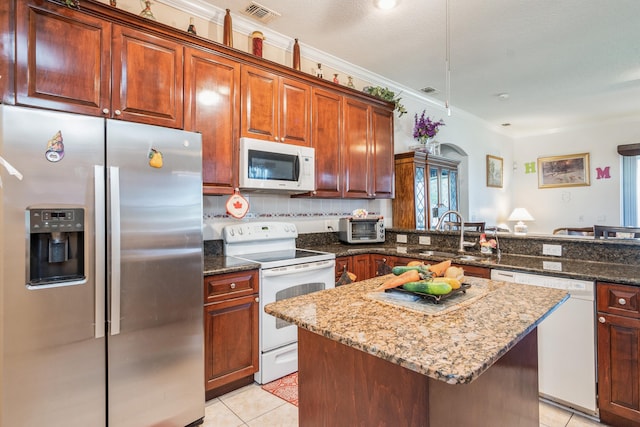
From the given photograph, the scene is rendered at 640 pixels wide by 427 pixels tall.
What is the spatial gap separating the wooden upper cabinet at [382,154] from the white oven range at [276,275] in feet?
4.08

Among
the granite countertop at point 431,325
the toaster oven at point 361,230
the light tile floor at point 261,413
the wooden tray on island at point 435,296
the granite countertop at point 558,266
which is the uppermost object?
the toaster oven at point 361,230

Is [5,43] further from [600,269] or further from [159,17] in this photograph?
[600,269]

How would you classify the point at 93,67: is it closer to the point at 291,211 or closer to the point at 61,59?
the point at 61,59

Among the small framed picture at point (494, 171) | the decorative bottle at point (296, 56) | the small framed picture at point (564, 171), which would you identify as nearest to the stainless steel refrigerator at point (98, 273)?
the decorative bottle at point (296, 56)

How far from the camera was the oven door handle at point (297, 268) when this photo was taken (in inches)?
91.4

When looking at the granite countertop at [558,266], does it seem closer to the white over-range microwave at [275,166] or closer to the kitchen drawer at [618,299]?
the kitchen drawer at [618,299]

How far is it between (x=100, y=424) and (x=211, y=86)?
2103 mm

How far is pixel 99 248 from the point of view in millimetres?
1562

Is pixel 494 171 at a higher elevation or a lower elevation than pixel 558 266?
higher

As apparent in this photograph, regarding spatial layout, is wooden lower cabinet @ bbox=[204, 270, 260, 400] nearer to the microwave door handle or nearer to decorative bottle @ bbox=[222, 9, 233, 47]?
the microwave door handle

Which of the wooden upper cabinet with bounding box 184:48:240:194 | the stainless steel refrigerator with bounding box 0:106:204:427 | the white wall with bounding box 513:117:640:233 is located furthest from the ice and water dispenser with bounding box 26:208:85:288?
the white wall with bounding box 513:117:640:233

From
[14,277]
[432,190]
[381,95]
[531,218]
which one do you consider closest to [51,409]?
[14,277]

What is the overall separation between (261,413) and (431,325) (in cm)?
155

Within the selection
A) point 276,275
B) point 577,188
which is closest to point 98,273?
point 276,275
